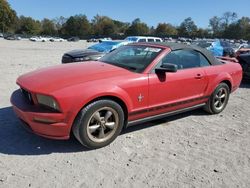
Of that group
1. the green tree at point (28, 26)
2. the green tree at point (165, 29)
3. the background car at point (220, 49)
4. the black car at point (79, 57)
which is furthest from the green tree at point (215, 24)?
the black car at point (79, 57)

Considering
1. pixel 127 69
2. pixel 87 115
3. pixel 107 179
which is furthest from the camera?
pixel 127 69

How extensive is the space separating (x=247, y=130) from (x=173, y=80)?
170cm

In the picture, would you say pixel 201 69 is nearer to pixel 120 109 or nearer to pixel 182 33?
pixel 120 109

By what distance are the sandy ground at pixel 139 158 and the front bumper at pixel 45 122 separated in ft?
1.09

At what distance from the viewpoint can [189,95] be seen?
5.02 metres

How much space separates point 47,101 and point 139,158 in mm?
1456

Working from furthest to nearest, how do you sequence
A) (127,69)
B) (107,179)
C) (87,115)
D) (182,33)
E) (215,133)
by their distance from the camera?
(182,33) → (215,133) → (127,69) → (87,115) → (107,179)

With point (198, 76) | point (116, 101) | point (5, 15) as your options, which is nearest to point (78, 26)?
point (5, 15)

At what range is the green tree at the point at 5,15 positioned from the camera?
8269 centimetres

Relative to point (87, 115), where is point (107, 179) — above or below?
below

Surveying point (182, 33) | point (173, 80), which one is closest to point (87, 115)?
point (173, 80)

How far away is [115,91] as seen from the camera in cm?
390

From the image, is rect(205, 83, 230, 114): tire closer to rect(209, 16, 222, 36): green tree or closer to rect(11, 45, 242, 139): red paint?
rect(11, 45, 242, 139): red paint

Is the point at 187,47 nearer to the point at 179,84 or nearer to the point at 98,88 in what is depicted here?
the point at 179,84
